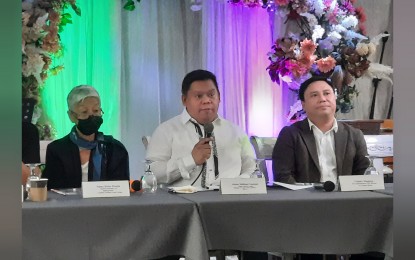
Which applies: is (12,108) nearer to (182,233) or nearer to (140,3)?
(182,233)

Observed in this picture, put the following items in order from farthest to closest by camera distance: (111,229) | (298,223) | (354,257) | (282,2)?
(282,2) < (354,257) < (298,223) < (111,229)

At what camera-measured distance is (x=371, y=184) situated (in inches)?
96.0

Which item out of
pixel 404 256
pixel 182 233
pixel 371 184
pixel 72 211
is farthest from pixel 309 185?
pixel 404 256

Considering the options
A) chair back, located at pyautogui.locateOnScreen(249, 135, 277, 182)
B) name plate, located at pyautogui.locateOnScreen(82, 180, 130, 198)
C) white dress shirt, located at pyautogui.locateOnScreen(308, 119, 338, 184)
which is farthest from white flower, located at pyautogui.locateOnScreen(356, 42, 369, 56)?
name plate, located at pyautogui.locateOnScreen(82, 180, 130, 198)

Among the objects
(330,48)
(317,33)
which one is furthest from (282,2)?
(330,48)

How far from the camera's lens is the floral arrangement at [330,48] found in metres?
4.19

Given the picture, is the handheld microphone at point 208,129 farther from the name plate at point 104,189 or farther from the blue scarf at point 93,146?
the name plate at point 104,189

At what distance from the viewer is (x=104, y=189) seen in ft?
7.07

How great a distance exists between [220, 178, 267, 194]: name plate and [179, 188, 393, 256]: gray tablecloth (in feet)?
0.35

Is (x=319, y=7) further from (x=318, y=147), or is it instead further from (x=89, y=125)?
(x=89, y=125)

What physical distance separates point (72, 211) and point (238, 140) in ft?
4.02

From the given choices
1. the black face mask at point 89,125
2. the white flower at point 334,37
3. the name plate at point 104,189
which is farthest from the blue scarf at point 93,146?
the white flower at point 334,37

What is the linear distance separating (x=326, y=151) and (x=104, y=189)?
112cm

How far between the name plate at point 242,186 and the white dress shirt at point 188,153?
1.29ft
